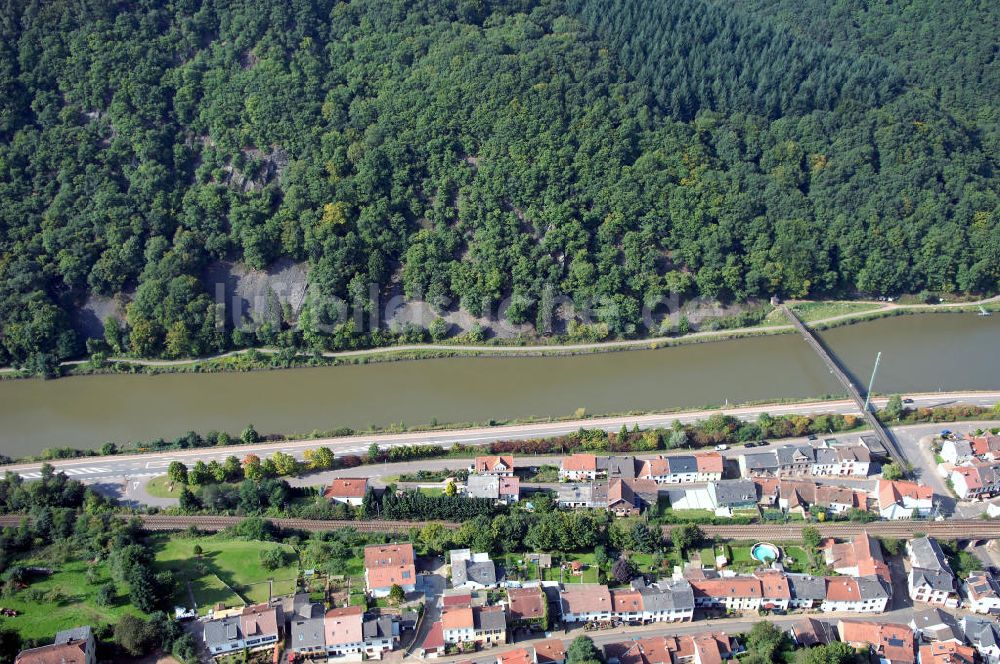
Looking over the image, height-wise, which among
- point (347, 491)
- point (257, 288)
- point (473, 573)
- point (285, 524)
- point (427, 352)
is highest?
point (257, 288)

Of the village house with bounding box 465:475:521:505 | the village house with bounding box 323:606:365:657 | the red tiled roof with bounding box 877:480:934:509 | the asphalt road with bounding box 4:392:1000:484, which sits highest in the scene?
the asphalt road with bounding box 4:392:1000:484

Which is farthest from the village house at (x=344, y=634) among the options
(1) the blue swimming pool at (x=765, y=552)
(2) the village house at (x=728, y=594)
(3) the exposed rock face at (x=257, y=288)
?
(3) the exposed rock face at (x=257, y=288)

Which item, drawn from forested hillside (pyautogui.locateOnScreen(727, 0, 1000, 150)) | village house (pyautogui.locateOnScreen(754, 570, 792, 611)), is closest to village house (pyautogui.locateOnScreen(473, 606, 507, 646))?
village house (pyautogui.locateOnScreen(754, 570, 792, 611))

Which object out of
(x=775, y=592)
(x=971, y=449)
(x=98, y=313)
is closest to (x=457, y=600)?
(x=775, y=592)

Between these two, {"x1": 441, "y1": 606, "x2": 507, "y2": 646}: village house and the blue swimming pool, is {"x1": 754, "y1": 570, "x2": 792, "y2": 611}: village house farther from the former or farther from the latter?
{"x1": 441, "y1": 606, "x2": 507, "y2": 646}: village house

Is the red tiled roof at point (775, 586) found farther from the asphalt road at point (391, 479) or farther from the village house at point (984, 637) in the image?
A: the asphalt road at point (391, 479)

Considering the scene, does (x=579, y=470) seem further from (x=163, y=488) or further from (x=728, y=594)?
(x=163, y=488)

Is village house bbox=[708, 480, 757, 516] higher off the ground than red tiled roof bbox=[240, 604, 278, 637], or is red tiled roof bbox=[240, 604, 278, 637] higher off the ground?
village house bbox=[708, 480, 757, 516]
